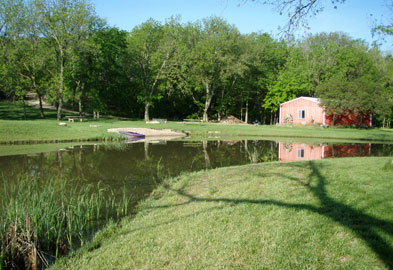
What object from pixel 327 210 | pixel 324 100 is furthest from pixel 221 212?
pixel 324 100

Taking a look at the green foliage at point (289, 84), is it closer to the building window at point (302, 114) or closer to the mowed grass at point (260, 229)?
the building window at point (302, 114)

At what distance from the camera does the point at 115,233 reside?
199 inches

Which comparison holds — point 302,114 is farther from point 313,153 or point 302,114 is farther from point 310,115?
point 313,153

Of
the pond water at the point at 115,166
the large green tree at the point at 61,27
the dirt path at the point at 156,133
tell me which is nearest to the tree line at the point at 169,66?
the large green tree at the point at 61,27

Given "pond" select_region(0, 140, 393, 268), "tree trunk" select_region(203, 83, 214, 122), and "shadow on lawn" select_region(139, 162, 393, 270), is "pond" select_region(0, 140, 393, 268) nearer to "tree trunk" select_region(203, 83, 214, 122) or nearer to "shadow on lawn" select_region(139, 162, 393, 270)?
"shadow on lawn" select_region(139, 162, 393, 270)

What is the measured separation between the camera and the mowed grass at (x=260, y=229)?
12.5 ft

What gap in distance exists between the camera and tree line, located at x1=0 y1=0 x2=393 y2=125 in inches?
1289

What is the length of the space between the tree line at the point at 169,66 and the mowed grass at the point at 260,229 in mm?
27447

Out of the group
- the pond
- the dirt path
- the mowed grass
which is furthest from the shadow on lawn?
the dirt path

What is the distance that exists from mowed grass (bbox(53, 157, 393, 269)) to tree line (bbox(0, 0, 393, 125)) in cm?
2745

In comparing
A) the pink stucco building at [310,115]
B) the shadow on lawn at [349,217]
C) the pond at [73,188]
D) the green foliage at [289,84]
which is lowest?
the pond at [73,188]

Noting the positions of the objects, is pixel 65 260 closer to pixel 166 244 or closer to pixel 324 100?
pixel 166 244

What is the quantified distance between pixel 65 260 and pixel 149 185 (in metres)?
4.48

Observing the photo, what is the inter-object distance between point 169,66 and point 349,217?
3866cm
